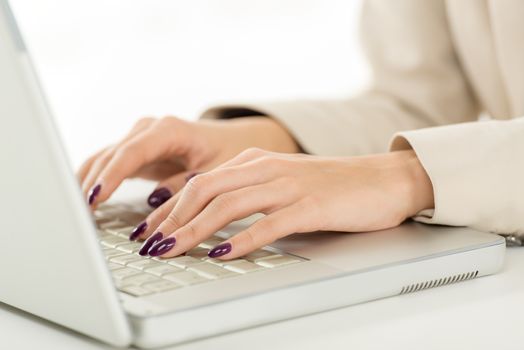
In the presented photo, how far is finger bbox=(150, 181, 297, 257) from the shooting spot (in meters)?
0.71

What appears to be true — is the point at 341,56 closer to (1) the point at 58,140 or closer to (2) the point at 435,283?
(2) the point at 435,283

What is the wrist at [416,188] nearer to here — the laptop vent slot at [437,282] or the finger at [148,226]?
the laptop vent slot at [437,282]

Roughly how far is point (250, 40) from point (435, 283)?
183cm

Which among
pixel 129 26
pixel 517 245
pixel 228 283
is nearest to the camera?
pixel 228 283

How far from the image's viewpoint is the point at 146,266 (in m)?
0.68

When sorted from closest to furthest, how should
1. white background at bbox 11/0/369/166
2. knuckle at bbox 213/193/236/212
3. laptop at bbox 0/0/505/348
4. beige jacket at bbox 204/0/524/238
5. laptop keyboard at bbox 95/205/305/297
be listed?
1. laptop at bbox 0/0/505/348
2. laptop keyboard at bbox 95/205/305/297
3. knuckle at bbox 213/193/236/212
4. beige jacket at bbox 204/0/524/238
5. white background at bbox 11/0/369/166

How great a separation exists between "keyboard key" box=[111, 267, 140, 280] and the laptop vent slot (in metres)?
0.20

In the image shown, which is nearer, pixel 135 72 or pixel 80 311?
pixel 80 311

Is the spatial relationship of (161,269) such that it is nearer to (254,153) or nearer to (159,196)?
(254,153)

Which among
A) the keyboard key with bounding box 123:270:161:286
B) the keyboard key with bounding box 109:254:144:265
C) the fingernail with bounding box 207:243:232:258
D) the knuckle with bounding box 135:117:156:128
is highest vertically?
the knuckle with bounding box 135:117:156:128

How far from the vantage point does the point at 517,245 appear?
85cm

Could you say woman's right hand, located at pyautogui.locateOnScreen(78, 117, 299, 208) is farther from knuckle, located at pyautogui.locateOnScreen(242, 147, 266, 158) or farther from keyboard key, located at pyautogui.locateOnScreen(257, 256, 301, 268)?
keyboard key, located at pyautogui.locateOnScreen(257, 256, 301, 268)

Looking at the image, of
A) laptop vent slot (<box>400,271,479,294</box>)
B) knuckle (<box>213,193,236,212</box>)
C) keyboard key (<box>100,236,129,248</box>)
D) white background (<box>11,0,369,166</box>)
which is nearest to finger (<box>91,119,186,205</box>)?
keyboard key (<box>100,236,129,248</box>)

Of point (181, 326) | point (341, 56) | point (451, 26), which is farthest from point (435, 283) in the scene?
point (341, 56)
